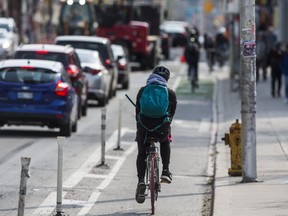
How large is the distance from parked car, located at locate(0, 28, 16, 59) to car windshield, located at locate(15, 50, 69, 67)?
23.1 m

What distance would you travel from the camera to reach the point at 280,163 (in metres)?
19.6

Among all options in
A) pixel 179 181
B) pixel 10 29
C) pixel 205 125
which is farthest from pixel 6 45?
pixel 179 181

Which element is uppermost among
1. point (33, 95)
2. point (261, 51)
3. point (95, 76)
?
point (33, 95)

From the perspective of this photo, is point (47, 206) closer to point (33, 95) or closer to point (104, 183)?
point (104, 183)

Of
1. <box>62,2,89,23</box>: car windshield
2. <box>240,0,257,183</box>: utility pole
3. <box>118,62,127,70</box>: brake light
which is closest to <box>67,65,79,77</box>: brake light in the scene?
<box>240,0,257,183</box>: utility pole

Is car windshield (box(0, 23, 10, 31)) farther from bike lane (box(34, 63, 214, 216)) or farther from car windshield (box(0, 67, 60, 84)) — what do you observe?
car windshield (box(0, 67, 60, 84))

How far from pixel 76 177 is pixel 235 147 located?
7.70 ft

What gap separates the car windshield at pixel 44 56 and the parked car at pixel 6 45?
23.1m

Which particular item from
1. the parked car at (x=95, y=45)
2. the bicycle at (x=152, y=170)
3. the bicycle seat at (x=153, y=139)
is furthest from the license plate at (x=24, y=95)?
the parked car at (x=95, y=45)

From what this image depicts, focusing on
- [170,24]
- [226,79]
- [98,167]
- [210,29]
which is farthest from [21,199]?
[210,29]

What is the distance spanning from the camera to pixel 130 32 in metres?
54.2

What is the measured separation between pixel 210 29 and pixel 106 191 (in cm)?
9008

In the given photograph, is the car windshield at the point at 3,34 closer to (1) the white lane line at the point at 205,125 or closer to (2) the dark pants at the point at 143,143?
(1) the white lane line at the point at 205,125

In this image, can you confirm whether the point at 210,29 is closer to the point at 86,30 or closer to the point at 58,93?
the point at 86,30
